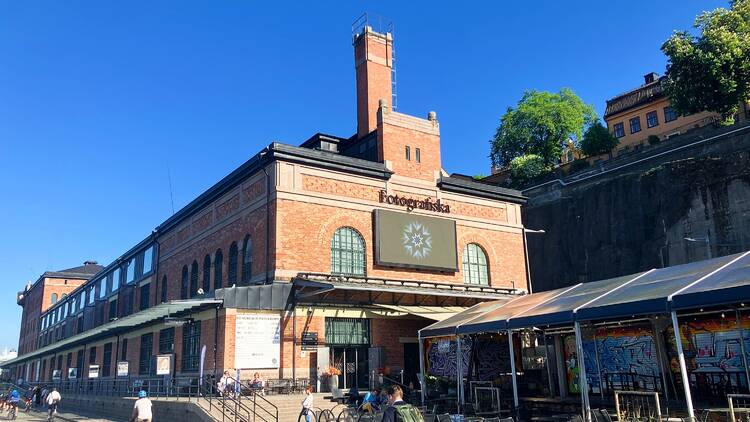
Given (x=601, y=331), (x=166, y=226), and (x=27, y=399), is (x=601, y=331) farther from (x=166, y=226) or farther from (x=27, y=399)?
(x=27, y=399)

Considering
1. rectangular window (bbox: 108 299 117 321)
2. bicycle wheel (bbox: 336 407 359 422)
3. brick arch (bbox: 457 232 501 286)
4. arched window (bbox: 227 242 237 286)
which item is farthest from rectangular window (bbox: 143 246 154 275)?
bicycle wheel (bbox: 336 407 359 422)

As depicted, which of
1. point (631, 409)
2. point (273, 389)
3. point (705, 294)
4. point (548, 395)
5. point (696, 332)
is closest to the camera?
point (705, 294)

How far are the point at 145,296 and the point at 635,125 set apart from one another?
5015cm

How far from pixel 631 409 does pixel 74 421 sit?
2308cm

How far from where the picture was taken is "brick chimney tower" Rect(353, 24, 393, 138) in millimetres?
35312

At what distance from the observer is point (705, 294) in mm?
12195

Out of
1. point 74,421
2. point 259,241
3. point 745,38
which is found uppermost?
point 745,38

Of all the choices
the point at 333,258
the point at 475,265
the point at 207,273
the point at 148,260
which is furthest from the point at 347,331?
the point at 148,260

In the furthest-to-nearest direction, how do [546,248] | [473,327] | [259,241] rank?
[546,248] → [259,241] → [473,327]

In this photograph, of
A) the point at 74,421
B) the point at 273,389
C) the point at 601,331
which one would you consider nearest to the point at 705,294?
the point at 601,331

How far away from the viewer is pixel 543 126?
5803 centimetres

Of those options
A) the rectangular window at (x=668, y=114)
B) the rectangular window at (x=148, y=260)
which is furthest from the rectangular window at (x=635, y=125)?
the rectangular window at (x=148, y=260)

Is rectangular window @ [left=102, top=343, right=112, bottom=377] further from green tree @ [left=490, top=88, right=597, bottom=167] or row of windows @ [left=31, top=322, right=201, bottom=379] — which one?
green tree @ [left=490, top=88, right=597, bottom=167]

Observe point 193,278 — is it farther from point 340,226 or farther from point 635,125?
point 635,125
